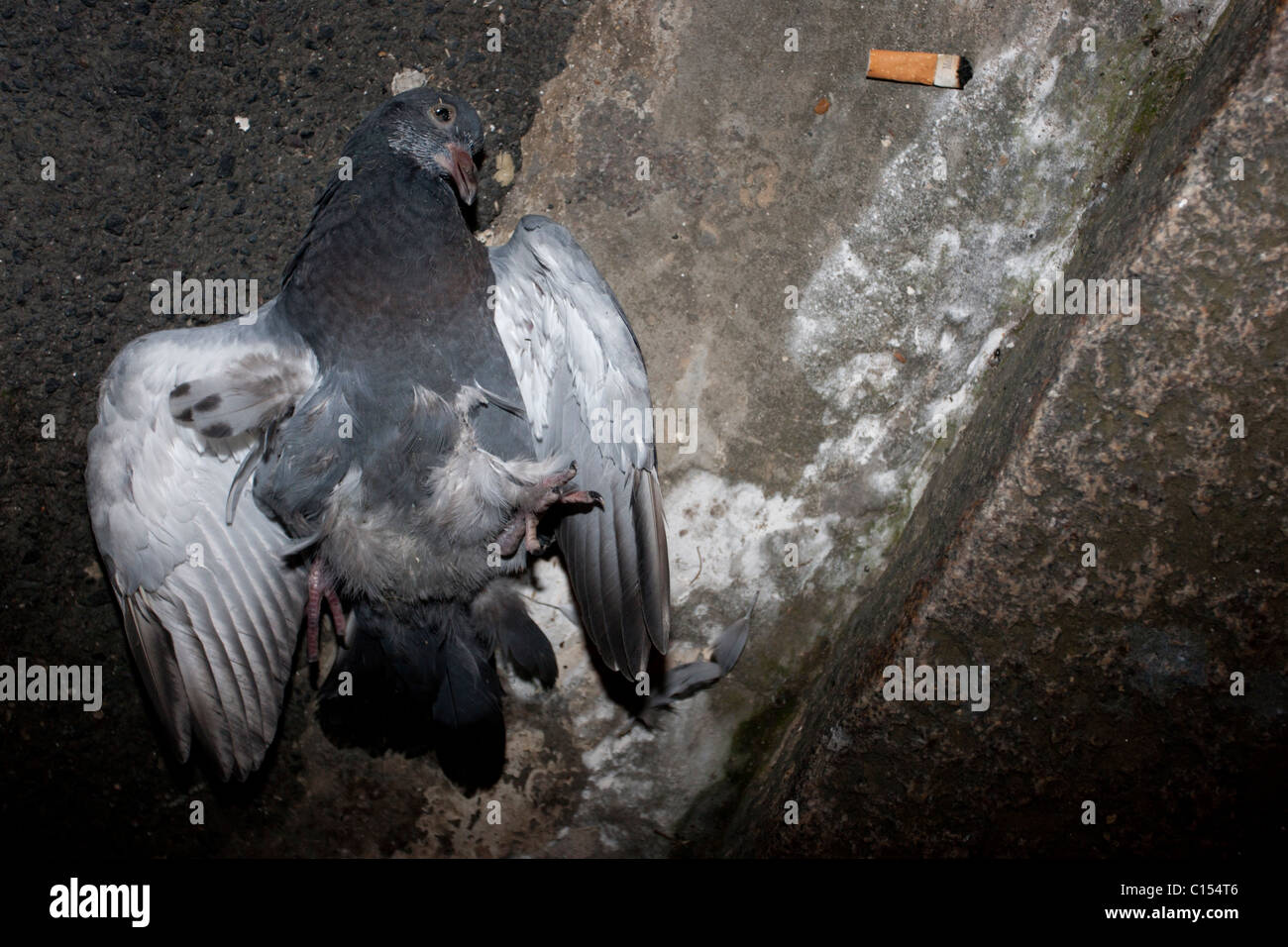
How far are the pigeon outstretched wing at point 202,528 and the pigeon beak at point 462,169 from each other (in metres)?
0.55

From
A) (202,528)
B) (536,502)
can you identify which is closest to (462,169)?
(536,502)

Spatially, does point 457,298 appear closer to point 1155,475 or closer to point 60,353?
point 60,353

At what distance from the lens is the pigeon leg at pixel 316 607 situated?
7.45ft

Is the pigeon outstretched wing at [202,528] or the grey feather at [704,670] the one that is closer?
the pigeon outstretched wing at [202,528]

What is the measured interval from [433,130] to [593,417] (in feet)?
2.63

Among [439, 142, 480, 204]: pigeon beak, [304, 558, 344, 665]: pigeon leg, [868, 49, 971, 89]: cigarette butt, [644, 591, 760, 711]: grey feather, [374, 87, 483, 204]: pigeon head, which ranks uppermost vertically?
[868, 49, 971, 89]: cigarette butt

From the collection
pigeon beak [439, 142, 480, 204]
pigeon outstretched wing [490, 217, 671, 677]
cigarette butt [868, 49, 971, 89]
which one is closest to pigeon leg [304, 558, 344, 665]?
pigeon outstretched wing [490, 217, 671, 677]

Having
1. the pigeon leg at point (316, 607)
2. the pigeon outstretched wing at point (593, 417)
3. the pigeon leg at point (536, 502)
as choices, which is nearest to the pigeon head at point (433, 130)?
the pigeon outstretched wing at point (593, 417)

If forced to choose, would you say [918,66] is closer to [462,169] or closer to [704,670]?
[462,169]

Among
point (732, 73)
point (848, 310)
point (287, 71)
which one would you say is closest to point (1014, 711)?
point (848, 310)

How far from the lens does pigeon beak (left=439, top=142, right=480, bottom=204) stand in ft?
7.25

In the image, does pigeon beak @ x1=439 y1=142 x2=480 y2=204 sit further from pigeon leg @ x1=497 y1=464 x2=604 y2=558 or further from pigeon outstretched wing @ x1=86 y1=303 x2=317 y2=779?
pigeon leg @ x1=497 y1=464 x2=604 y2=558

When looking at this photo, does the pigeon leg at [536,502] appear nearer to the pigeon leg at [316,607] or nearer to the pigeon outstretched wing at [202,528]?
the pigeon leg at [316,607]
